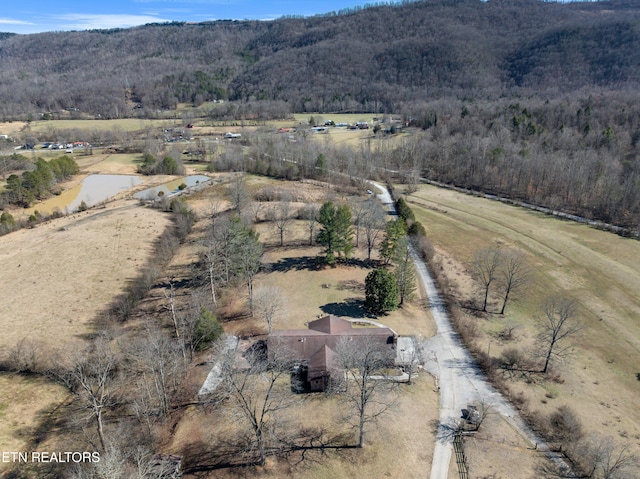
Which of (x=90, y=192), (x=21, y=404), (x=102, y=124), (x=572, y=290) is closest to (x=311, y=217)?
(x=572, y=290)

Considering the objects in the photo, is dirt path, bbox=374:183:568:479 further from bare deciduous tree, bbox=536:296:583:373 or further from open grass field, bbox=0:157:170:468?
open grass field, bbox=0:157:170:468

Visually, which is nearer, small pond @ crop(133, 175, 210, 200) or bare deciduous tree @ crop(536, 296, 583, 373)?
bare deciduous tree @ crop(536, 296, 583, 373)

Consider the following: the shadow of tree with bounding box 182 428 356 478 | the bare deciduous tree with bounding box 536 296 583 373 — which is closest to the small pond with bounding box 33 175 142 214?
the shadow of tree with bounding box 182 428 356 478

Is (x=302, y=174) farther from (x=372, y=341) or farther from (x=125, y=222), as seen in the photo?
(x=372, y=341)

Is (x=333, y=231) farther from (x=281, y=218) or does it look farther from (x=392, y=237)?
(x=281, y=218)

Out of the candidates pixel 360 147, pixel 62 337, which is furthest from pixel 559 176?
pixel 62 337

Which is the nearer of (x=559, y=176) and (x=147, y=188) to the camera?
(x=559, y=176)

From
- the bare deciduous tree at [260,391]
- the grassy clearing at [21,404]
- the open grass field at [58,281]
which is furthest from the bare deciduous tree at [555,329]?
the open grass field at [58,281]
